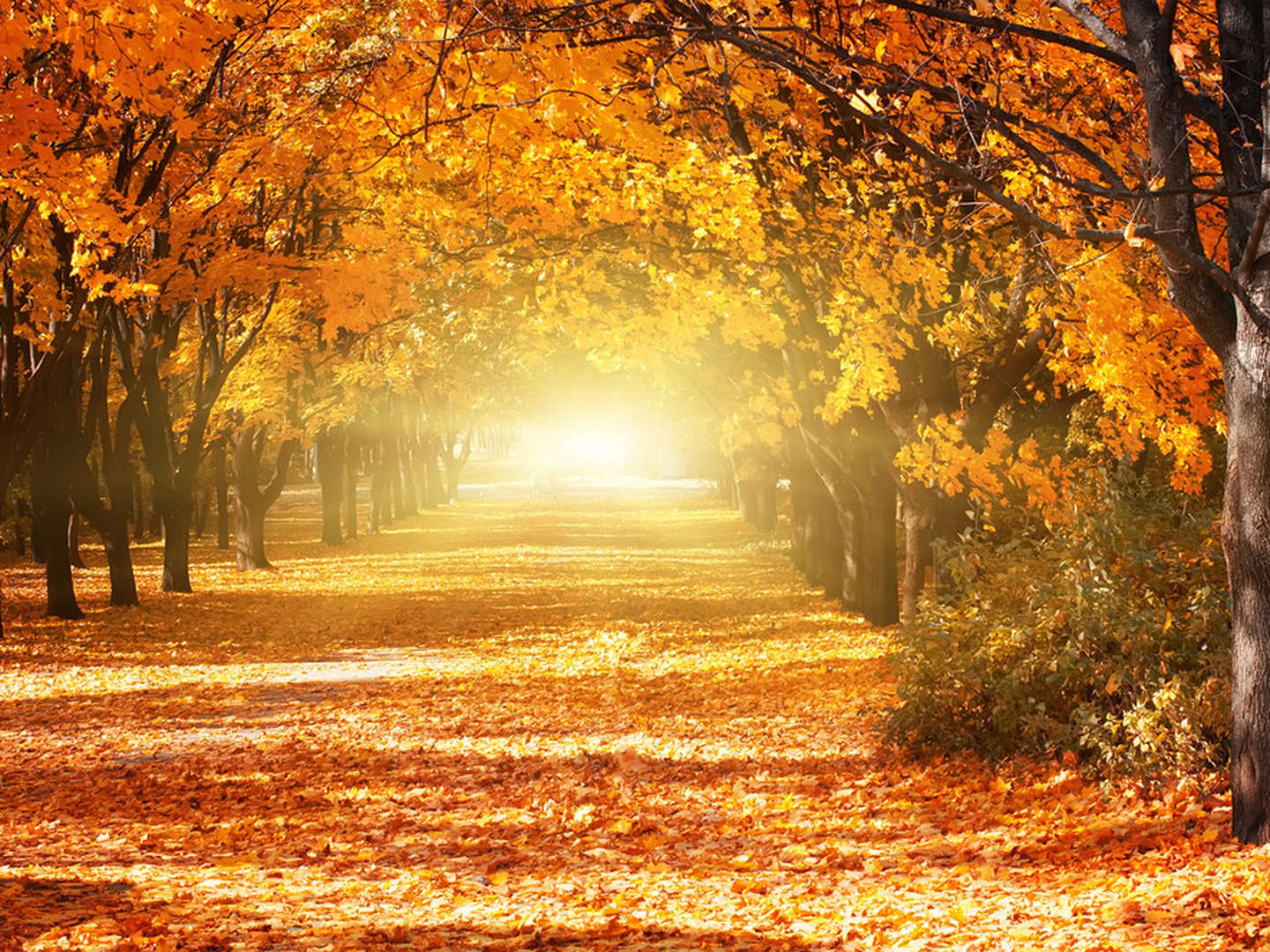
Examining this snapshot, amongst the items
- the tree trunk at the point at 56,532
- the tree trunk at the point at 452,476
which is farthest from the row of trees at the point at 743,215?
the tree trunk at the point at 452,476

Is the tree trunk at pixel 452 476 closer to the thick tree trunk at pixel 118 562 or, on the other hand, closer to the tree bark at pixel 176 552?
the tree bark at pixel 176 552

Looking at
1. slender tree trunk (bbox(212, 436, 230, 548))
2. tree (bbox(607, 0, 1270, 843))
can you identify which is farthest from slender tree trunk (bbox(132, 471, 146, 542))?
tree (bbox(607, 0, 1270, 843))

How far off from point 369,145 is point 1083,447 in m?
18.3

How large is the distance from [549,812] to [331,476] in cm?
3045

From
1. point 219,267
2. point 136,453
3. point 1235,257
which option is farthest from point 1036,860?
point 136,453

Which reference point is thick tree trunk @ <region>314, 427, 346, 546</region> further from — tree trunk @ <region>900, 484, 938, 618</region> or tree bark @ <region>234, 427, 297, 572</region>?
tree trunk @ <region>900, 484, 938, 618</region>

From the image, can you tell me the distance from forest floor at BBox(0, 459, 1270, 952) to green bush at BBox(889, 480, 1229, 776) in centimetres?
32

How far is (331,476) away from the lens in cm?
3772

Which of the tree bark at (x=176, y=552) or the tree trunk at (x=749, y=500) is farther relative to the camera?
the tree trunk at (x=749, y=500)

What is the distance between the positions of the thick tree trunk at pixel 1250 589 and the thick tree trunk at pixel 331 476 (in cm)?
3189

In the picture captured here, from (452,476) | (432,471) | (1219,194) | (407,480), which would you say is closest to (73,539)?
(407,480)

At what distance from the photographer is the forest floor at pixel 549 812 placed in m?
5.87

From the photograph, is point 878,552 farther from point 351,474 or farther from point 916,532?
point 351,474

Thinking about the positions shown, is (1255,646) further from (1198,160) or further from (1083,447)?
(1083,447)
